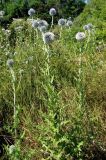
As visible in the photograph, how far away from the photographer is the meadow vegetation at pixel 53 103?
3764mm

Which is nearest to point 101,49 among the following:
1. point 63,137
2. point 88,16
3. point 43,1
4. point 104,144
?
point 104,144

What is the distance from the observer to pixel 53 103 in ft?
12.2

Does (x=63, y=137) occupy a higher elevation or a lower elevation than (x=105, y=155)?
higher

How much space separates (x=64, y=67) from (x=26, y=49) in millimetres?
670

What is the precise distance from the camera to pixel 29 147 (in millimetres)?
4121

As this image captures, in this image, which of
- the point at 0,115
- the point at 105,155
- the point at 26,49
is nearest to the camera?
the point at 105,155

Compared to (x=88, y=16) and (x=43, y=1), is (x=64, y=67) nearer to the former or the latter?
(x=88, y=16)

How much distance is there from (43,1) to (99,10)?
28.7m

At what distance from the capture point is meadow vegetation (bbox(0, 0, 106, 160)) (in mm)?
3764

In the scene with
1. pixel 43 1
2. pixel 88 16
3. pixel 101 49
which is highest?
pixel 101 49

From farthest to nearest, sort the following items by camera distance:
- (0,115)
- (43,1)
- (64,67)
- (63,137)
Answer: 1. (43,1)
2. (64,67)
3. (0,115)
4. (63,137)

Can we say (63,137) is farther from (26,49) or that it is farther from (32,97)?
(26,49)

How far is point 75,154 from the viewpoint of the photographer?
380 centimetres

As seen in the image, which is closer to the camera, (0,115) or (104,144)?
(104,144)
